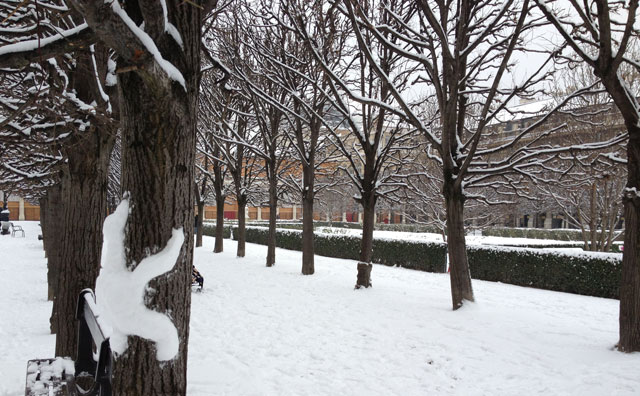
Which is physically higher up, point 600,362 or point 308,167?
point 308,167

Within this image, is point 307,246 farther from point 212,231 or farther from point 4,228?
point 4,228

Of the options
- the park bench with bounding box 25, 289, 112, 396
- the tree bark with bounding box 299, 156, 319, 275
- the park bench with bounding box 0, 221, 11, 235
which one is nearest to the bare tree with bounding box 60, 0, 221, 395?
the park bench with bounding box 25, 289, 112, 396

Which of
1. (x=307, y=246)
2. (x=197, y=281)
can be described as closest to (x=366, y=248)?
(x=307, y=246)

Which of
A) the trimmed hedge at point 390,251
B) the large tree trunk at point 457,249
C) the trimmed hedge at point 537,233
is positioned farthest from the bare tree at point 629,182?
the trimmed hedge at point 537,233

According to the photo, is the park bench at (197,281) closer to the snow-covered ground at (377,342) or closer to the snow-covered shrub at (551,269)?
the snow-covered ground at (377,342)

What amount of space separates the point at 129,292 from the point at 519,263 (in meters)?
12.5

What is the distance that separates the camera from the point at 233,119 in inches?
765

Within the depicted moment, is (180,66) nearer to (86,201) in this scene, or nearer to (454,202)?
(86,201)

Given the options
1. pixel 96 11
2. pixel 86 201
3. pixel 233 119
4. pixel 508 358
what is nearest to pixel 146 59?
pixel 96 11

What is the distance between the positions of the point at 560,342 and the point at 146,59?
6348 mm

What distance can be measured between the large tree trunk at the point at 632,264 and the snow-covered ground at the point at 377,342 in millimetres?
262

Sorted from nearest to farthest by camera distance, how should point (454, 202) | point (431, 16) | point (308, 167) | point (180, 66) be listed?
point (180, 66), point (431, 16), point (454, 202), point (308, 167)

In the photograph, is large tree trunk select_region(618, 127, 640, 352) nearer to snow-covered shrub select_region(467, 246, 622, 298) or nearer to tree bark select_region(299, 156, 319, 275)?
snow-covered shrub select_region(467, 246, 622, 298)

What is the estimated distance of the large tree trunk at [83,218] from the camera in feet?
14.9
